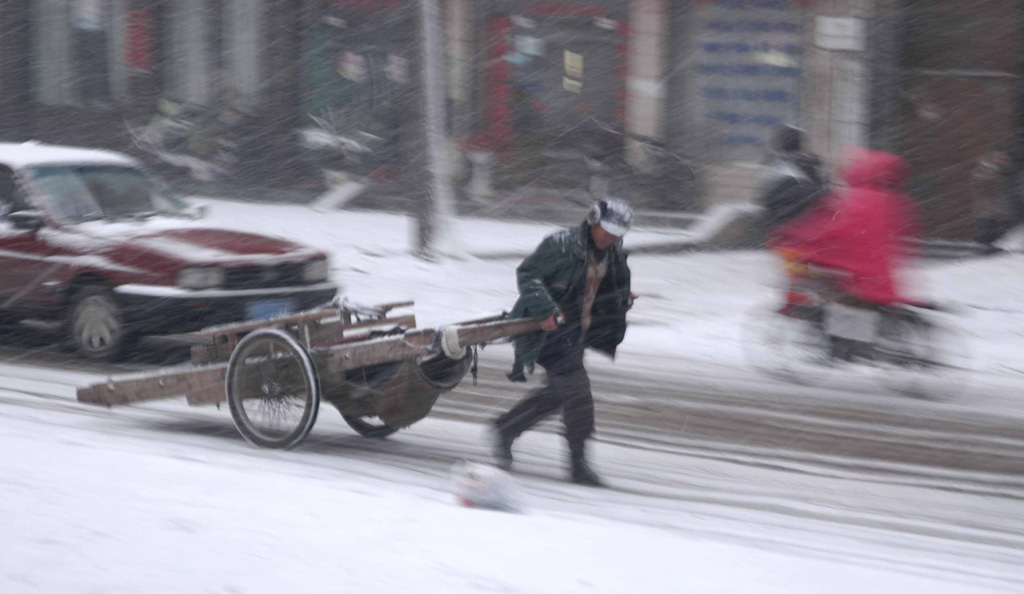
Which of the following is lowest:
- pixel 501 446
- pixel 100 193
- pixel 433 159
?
pixel 501 446

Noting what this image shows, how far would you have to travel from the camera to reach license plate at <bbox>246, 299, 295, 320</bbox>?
30.4 feet

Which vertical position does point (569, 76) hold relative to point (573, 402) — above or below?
above

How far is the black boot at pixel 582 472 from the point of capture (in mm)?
6402

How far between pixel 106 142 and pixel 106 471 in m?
20.9

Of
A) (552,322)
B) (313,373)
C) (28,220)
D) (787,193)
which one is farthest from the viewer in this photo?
(787,193)

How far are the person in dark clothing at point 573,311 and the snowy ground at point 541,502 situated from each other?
1.14ft

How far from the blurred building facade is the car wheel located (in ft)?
19.4

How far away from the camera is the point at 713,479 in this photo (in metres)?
6.60

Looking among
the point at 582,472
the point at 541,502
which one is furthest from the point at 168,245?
the point at 541,502

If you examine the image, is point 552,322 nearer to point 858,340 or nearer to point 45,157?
point 858,340

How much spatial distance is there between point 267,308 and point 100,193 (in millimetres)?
1849

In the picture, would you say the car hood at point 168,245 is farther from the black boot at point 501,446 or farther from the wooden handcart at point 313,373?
the black boot at point 501,446

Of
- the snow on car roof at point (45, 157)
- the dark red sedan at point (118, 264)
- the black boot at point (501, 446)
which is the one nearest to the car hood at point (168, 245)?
the dark red sedan at point (118, 264)

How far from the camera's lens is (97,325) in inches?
370
